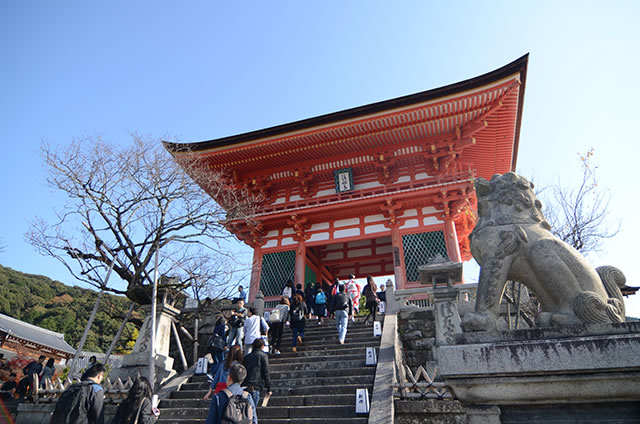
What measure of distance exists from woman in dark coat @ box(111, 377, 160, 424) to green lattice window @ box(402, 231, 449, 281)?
11002 mm

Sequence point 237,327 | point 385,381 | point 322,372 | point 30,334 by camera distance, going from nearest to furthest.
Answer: point 385,381
point 322,372
point 237,327
point 30,334

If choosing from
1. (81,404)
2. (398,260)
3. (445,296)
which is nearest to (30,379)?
(81,404)

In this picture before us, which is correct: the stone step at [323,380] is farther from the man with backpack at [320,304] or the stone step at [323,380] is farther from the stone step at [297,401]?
the man with backpack at [320,304]

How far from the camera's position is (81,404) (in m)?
3.54

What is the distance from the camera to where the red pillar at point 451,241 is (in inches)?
519

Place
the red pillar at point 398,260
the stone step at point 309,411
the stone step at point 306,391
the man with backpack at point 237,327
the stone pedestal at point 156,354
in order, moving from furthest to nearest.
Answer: the red pillar at point 398,260 < the stone pedestal at point 156,354 < the man with backpack at point 237,327 < the stone step at point 306,391 < the stone step at point 309,411

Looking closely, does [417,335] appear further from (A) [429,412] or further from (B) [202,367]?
(B) [202,367]

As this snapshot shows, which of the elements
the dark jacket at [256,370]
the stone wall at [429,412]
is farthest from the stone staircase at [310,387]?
the dark jacket at [256,370]

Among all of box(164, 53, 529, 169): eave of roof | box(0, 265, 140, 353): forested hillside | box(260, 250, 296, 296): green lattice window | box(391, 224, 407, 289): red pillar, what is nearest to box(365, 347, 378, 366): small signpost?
box(391, 224, 407, 289): red pillar

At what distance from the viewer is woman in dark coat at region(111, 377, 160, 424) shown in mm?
3441

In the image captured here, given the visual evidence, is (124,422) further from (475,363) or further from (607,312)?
(607,312)

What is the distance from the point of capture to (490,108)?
13891 mm

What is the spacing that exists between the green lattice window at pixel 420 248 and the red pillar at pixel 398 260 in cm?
17

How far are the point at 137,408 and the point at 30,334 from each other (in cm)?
2835
